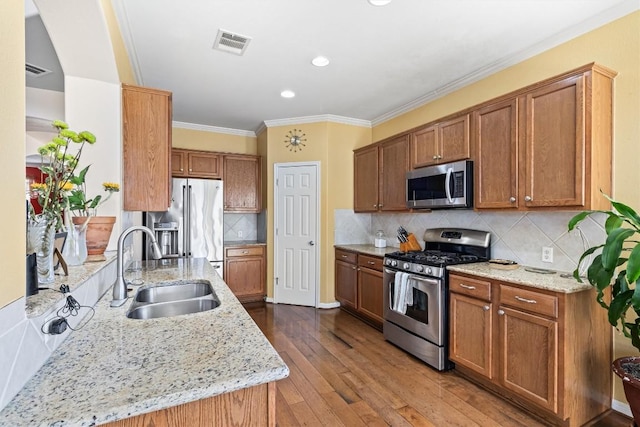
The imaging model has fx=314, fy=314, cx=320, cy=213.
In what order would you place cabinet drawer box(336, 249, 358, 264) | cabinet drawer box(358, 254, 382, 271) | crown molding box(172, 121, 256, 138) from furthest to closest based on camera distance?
crown molding box(172, 121, 256, 138), cabinet drawer box(336, 249, 358, 264), cabinet drawer box(358, 254, 382, 271)

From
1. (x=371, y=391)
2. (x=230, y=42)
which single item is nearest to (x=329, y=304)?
(x=371, y=391)

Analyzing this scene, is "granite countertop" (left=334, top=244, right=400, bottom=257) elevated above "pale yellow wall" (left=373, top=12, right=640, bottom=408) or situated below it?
below

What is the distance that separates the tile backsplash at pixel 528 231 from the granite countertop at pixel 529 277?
0.14 m

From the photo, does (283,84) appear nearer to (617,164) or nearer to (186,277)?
(186,277)

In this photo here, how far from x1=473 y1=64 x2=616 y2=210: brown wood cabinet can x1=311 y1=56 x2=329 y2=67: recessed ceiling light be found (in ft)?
4.77

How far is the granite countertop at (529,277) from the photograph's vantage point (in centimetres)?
194

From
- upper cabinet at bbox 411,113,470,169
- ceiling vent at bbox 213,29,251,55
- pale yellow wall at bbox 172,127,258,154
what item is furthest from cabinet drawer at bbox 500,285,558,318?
pale yellow wall at bbox 172,127,258,154

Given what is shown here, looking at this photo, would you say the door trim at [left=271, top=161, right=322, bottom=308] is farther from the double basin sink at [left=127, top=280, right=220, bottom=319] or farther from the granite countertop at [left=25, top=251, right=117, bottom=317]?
the granite countertop at [left=25, top=251, right=117, bottom=317]


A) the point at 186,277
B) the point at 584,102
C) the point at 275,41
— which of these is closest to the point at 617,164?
the point at 584,102

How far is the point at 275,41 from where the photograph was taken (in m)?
2.59

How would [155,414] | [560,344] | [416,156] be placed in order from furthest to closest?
[416,156] → [560,344] → [155,414]

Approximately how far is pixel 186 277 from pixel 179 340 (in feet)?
3.75

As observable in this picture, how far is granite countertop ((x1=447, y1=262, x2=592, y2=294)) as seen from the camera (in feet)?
6.38

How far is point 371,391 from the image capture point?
2355 mm
